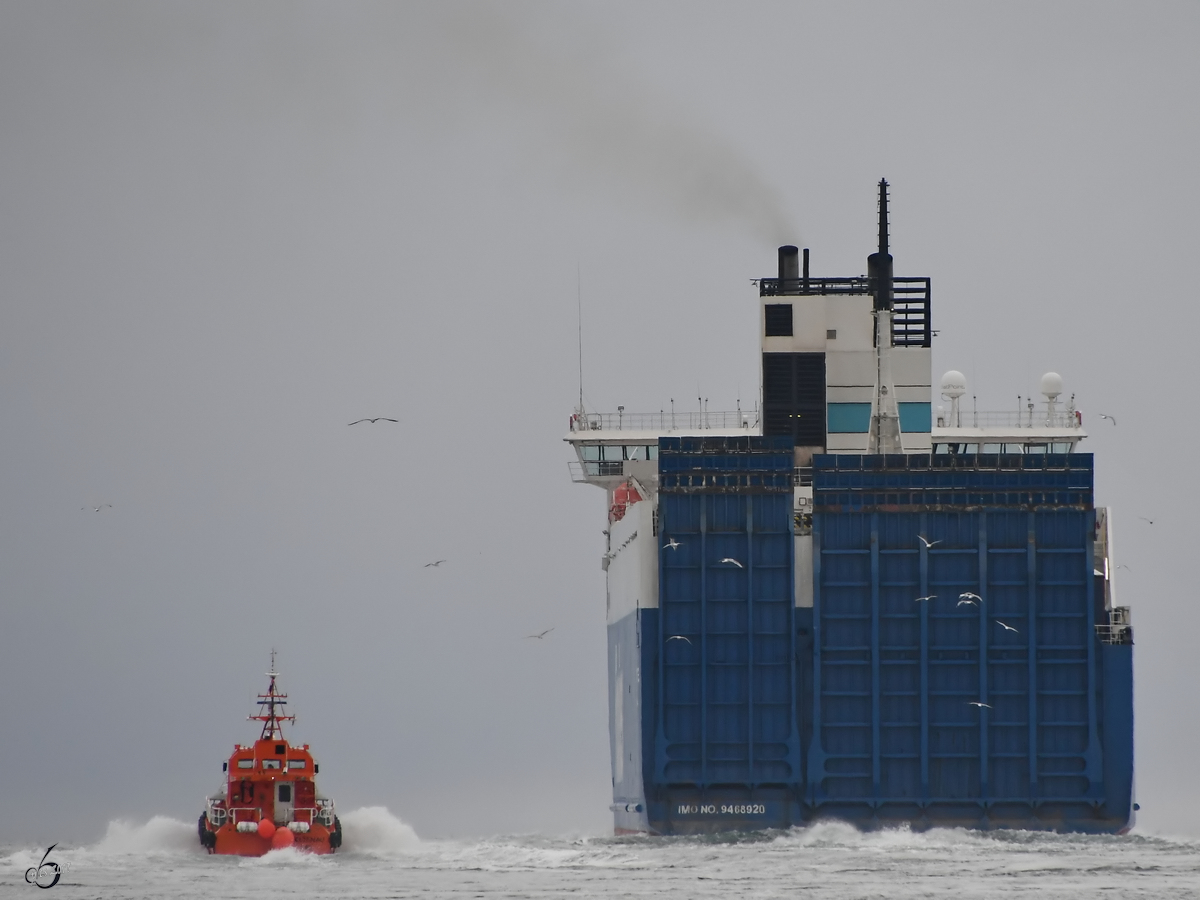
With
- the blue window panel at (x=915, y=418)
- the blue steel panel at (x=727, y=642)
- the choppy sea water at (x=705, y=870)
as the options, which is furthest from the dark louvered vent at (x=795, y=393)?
the choppy sea water at (x=705, y=870)

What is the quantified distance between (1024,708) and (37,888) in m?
22.2

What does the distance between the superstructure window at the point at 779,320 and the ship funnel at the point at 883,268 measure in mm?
2257

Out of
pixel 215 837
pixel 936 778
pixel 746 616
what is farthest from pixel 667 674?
pixel 215 837

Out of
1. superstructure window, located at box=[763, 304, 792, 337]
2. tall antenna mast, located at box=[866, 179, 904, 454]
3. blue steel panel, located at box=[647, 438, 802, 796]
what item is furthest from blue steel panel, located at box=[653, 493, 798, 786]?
superstructure window, located at box=[763, 304, 792, 337]

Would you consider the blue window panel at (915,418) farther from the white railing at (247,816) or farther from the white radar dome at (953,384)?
the white railing at (247,816)

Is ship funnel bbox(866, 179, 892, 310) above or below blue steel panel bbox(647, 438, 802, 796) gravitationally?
above

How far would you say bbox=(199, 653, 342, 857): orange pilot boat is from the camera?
72812 mm

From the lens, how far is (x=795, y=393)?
77.6 m

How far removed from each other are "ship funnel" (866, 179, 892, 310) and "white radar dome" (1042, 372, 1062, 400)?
668cm

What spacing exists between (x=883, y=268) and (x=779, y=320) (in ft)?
9.72

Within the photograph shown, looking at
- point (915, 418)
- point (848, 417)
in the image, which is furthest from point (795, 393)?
point (915, 418)

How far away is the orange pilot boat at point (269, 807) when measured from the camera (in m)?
72.8

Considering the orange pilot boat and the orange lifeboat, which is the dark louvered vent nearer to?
the orange lifeboat

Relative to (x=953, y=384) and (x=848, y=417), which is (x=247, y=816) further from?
(x=953, y=384)
